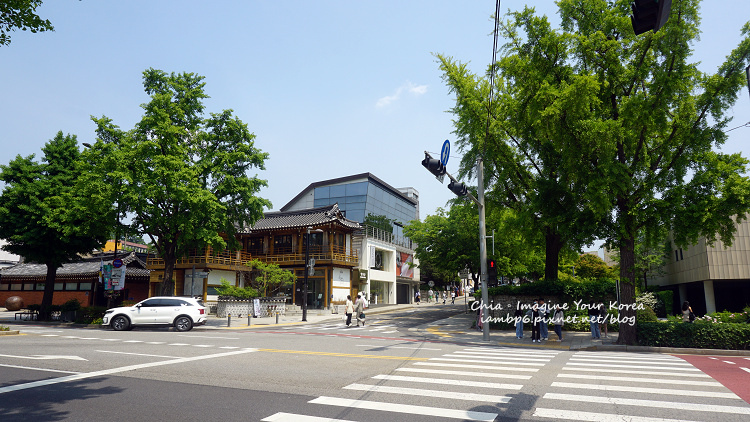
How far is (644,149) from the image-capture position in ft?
59.9

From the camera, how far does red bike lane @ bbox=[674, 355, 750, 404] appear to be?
316 inches

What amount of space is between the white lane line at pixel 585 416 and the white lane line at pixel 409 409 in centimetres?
74

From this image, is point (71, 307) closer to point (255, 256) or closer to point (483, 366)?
point (255, 256)

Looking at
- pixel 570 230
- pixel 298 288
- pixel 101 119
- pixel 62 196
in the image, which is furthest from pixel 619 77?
pixel 298 288

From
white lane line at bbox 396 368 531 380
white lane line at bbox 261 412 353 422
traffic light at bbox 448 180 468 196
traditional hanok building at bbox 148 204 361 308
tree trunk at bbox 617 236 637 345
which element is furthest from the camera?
traditional hanok building at bbox 148 204 361 308

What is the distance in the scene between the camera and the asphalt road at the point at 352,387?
623 cm

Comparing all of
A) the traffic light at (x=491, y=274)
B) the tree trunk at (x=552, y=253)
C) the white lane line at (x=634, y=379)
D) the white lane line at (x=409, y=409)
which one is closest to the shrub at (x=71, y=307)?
the traffic light at (x=491, y=274)

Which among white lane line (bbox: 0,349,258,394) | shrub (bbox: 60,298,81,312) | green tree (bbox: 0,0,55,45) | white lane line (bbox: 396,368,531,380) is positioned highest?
green tree (bbox: 0,0,55,45)

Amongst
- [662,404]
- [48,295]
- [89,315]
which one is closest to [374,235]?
[89,315]

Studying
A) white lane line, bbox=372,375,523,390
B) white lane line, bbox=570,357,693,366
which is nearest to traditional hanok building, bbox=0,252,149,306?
white lane line, bbox=372,375,523,390

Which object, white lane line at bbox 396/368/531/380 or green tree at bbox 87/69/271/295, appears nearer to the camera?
white lane line at bbox 396/368/531/380

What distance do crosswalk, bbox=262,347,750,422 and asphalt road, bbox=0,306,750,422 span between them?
0.02 m

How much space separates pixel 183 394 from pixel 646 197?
54.5ft

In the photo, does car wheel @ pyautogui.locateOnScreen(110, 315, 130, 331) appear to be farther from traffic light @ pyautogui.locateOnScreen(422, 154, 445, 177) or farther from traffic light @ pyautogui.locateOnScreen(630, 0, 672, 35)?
traffic light @ pyautogui.locateOnScreen(630, 0, 672, 35)
